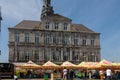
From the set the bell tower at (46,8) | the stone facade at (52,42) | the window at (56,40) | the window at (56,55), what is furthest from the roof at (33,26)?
the window at (56,55)

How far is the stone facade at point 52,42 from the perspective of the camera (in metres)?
73.1

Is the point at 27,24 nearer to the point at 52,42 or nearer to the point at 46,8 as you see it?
the point at 52,42

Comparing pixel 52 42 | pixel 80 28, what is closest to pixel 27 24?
pixel 52 42

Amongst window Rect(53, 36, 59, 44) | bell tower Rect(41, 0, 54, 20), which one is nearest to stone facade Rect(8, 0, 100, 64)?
window Rect(53, 36, 59, 44)

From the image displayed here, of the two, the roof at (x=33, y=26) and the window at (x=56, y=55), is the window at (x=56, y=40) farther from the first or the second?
the roof at (x=33, y=26)

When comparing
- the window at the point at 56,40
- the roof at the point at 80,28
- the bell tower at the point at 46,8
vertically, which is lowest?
the window at the point at 56,40

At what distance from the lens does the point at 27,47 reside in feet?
242

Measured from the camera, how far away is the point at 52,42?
249ft

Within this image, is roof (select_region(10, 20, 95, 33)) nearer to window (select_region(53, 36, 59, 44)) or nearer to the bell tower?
window (select_region(53, 36, 59, 44))

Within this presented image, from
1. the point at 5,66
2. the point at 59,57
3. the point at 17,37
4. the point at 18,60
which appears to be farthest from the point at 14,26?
the point at 5,66

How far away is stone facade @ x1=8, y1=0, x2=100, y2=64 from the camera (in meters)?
73.1

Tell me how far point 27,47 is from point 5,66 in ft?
57.9

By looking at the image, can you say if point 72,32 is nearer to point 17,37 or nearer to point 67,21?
point 67,21

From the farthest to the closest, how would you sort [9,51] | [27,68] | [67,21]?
[67,21] → [9,51] → [27,68]
